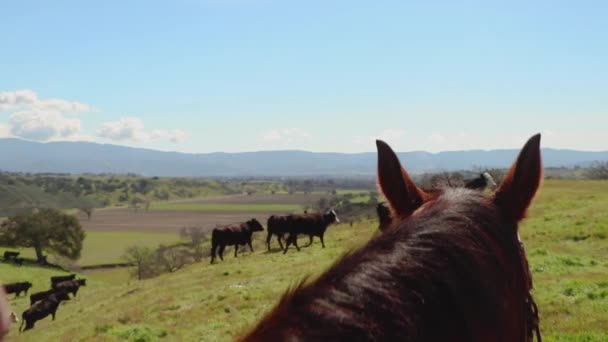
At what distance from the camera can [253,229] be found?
31.6 meters

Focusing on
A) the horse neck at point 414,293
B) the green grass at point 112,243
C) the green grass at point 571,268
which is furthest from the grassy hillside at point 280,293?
the green grass at point 112,243

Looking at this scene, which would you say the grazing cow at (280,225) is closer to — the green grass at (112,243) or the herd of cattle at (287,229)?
Answer: the herd of cattle at (287,229)

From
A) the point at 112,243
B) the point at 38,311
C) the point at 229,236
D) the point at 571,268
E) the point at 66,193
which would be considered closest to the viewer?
the point at 571,268

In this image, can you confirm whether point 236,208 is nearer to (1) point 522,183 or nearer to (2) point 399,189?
(2) point 399,189

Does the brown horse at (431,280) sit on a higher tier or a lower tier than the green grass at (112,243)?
higher

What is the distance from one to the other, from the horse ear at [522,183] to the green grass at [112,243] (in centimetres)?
7431

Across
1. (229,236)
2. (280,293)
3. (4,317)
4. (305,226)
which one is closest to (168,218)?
(229,236)

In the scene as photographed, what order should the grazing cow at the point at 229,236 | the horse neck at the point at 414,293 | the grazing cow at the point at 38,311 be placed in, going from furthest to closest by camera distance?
the grazing cow at the point at 229,236
the grazing cow at the point at 38,311
the horse neck at the point at 414,293

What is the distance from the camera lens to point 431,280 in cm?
128

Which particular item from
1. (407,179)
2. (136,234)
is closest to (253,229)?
(407,179)

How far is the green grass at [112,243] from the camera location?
7281cm

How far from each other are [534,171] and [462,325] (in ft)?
2.49

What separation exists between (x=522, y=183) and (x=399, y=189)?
1.43 ft

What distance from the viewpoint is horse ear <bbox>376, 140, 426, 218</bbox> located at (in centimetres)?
191
